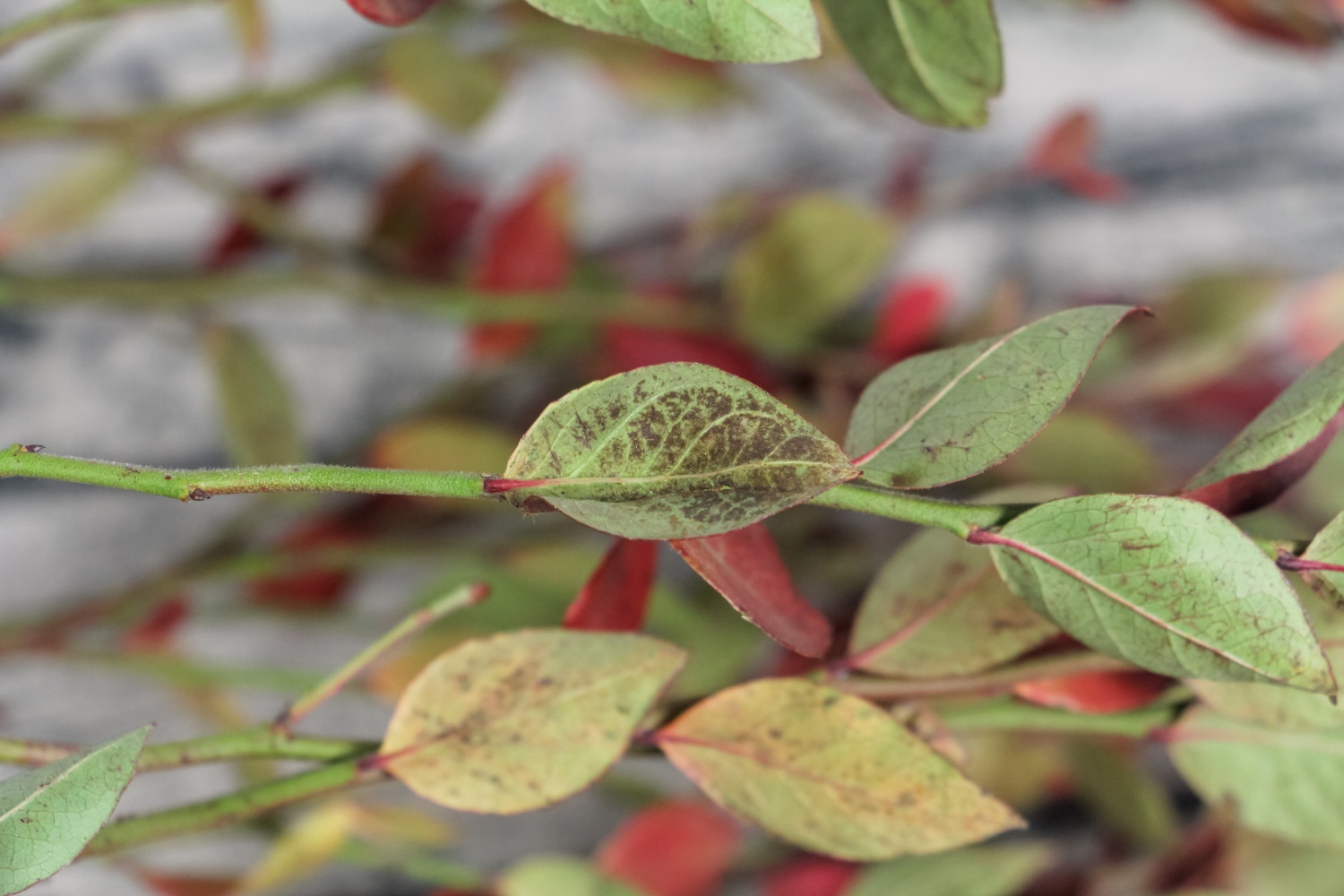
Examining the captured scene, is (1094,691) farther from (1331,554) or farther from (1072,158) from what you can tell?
(1072,158)

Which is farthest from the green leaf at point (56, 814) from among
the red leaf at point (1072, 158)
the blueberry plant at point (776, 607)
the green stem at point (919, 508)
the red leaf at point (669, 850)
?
the red leaf at point (1072, 158)

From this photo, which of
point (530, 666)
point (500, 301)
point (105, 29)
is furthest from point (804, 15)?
point (105, 29)

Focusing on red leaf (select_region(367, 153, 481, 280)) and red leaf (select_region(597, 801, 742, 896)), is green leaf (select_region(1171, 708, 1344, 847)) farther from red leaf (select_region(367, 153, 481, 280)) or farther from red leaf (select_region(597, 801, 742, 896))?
red leaf (select_region(367, 153, 481, 280))

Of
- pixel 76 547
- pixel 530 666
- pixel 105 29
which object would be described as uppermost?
pixel 105 29

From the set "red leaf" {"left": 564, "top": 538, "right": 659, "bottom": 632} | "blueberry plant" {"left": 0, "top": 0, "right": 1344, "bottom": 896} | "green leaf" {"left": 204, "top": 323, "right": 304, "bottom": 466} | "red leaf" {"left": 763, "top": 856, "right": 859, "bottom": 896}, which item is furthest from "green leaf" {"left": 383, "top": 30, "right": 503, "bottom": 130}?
"red leaf" {"left": 763, "top": 856, "right": 859, "bottom": 896}

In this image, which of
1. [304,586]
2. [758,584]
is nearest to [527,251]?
[304,586]

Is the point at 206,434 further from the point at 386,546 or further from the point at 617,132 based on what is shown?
the point at 617,132
